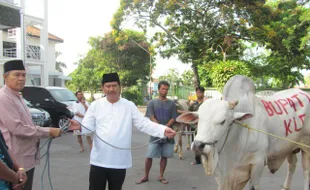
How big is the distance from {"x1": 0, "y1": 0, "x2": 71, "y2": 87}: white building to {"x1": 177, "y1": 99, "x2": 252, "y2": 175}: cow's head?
1133cm

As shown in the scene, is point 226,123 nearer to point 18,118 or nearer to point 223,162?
point 223,162

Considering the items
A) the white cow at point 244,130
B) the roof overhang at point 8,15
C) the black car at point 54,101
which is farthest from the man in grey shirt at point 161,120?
the roof overhang at point 8,15

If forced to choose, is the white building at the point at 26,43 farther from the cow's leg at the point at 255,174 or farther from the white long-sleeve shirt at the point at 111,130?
the cow's leg at the point at 255,174

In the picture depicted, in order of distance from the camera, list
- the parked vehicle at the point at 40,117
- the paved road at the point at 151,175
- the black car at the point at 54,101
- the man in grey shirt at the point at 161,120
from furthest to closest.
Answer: the black car at the point at 54,101 → the parked vehicle at the point at 40,117 → the man in grey shirt at the point at 161,120 → the paved road at the point at 151,175

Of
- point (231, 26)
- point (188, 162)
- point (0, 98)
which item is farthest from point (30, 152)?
point (231, 26)

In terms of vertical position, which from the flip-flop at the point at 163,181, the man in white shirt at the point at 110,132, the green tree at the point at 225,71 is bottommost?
the flip-flop at the point at 163,181

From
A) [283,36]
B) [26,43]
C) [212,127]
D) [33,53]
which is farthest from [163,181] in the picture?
[26,43]

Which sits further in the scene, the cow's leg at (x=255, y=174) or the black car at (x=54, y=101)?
the black car at (x=54, y=101)

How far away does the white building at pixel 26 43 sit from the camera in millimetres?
12094

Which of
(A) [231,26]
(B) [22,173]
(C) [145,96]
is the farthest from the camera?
(C) [145,96]

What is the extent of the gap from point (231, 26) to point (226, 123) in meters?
11.2

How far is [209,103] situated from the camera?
2869 millimetres

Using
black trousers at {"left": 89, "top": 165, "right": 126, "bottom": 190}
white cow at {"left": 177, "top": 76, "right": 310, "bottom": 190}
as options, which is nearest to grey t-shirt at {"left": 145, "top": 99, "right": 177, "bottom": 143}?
white cow at {"left": 177, "top": 76, "right": 310, "bottom": 190}

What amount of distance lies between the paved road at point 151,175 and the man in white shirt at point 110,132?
189 cm
